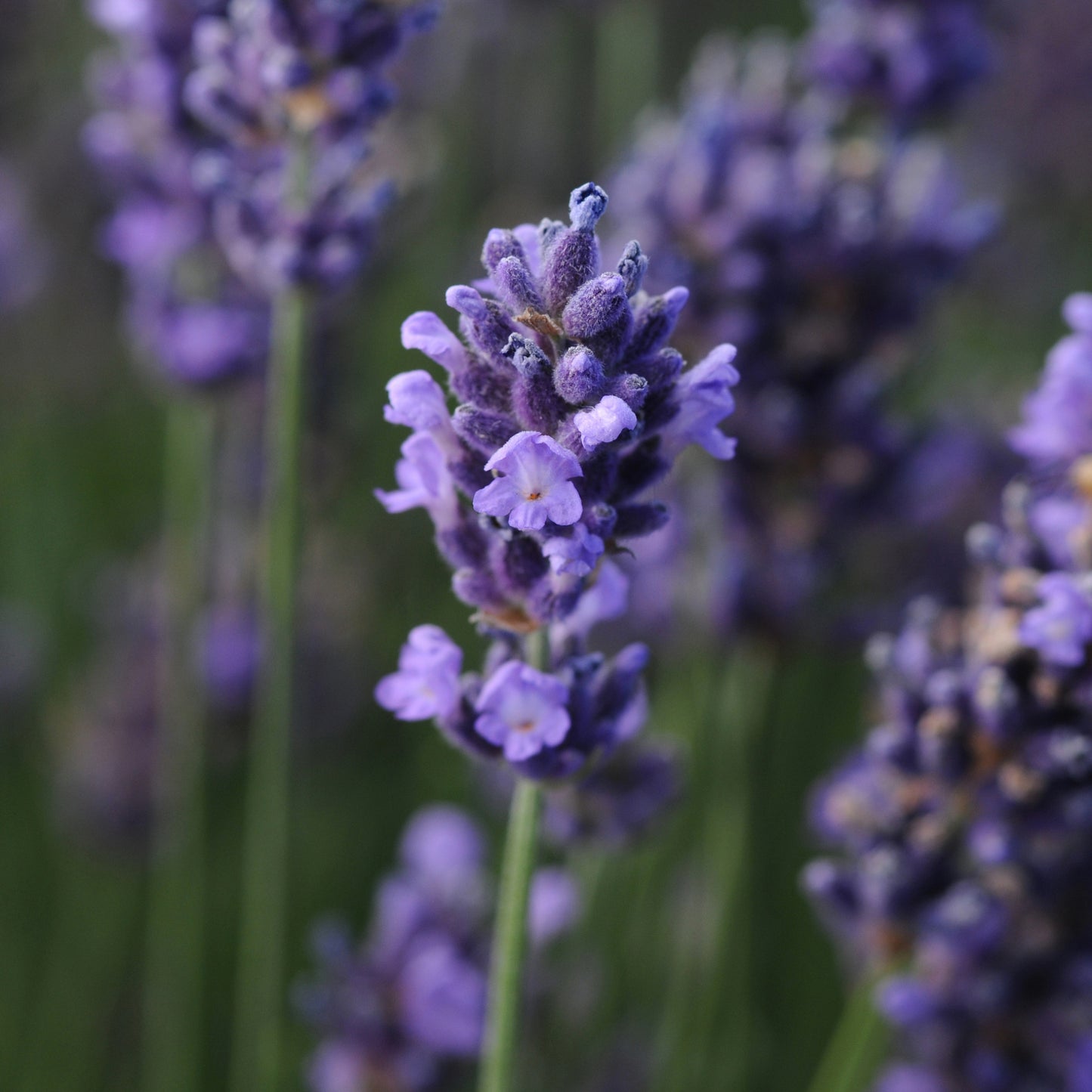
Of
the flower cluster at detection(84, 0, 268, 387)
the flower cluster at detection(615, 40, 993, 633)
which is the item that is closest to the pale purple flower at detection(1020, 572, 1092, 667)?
the flower cluster at detection(615, 40, 993, 633)

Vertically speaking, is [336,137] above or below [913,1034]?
above

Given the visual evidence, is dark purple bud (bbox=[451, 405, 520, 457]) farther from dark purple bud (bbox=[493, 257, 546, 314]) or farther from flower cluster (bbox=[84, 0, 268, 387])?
flower cluster (bbox=[84, 0, 268, 387])

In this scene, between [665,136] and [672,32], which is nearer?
[665,136]

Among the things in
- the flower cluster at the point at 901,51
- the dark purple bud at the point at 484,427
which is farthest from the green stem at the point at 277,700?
the flower cluster at the point at 901,51

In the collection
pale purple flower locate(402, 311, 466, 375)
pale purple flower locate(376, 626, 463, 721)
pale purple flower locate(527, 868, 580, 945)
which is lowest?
pale purple flower locate(527, 868, 580, 945)

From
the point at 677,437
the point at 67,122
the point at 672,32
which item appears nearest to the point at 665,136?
the point at 677,437

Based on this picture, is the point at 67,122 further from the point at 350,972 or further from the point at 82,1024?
the point at 350,972

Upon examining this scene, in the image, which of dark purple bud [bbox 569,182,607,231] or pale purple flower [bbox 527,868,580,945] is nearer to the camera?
dark purple bud [bbox 569,182,607,231]
